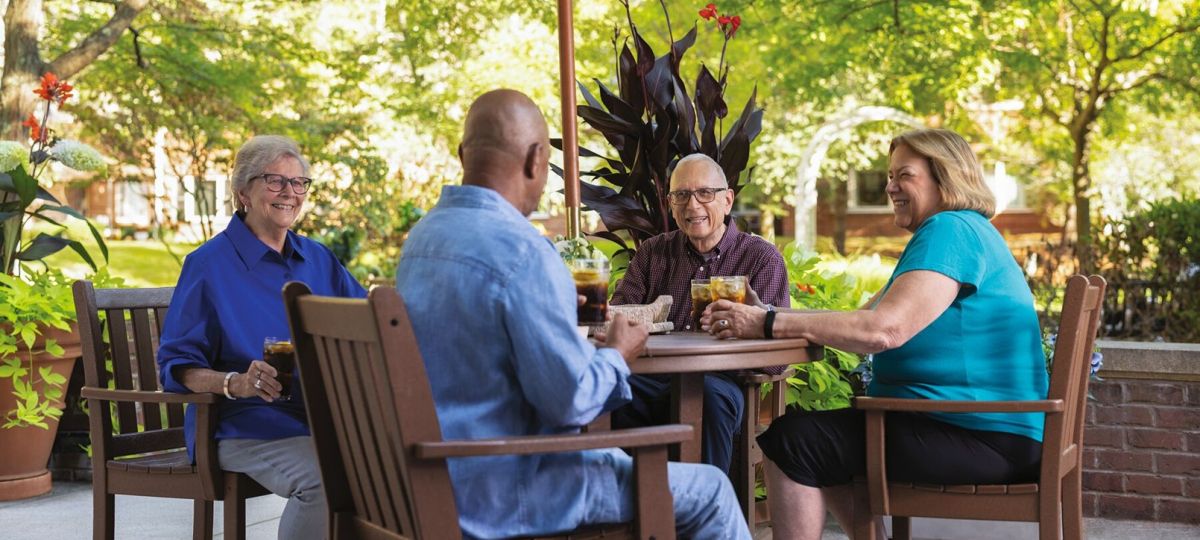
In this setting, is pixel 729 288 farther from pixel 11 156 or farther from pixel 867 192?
pixel 867 192

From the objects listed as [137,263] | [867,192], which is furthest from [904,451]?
[867,192]

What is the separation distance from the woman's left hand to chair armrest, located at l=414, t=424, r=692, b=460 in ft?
3.35

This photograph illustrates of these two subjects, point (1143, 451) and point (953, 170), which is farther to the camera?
point (1143, 451)

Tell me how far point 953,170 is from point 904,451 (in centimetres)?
78

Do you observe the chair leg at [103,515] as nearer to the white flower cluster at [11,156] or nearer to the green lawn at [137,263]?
the white flower cluster at [11,156]

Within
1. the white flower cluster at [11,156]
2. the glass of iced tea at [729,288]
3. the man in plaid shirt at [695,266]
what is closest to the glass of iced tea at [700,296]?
the glass of iced tea at [729,288]

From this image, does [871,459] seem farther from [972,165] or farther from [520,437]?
[520,437]

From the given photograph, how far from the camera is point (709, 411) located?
13.3 feet

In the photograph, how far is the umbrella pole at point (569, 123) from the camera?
4.29 metres

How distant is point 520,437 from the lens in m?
2.28

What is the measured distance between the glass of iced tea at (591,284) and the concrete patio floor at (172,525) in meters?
1.76

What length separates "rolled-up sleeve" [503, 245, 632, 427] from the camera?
2.26 metres

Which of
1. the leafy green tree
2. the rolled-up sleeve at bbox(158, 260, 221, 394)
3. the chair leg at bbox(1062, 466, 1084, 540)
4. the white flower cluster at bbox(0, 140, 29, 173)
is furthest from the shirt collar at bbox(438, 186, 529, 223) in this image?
the leafy green tree

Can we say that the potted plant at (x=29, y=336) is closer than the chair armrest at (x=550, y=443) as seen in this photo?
No
